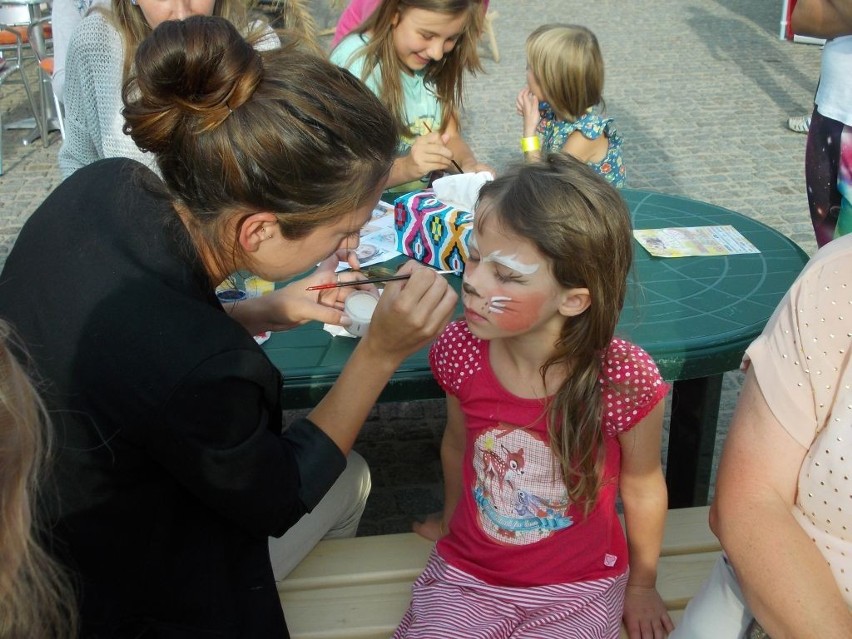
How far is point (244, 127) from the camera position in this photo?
5.06ft

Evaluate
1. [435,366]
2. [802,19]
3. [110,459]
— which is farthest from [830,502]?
[802,19]

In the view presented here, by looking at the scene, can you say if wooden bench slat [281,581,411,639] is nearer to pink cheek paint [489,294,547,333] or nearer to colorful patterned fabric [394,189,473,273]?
pink cheek paint [489,294,547,333]

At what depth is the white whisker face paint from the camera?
184cm

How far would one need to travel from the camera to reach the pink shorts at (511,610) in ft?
5.98

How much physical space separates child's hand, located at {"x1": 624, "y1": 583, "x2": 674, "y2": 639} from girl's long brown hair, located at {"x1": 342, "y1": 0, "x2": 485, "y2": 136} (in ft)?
6.57

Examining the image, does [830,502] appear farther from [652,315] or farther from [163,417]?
[163,417]

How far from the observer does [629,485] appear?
6.36 feet

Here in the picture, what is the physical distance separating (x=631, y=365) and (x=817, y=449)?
0.46 meters

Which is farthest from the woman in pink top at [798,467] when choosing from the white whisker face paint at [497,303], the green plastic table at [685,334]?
the green plastic table at [685,334]

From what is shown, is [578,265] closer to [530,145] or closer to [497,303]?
[497,303]

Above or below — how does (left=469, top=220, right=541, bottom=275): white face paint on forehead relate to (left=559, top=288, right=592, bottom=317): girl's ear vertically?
above

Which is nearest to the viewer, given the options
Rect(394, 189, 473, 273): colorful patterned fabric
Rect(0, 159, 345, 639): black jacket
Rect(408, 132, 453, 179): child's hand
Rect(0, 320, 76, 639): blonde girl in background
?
Rect(0, 320, 76, 639): blonde girl in background

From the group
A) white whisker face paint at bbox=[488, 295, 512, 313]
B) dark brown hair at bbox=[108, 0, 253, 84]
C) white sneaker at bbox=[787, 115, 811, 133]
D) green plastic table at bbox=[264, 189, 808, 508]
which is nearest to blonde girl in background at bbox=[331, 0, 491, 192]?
dark brown hair at bbox=[108, 0, 253, 84]

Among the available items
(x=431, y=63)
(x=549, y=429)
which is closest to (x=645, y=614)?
(x=549, y=429)
